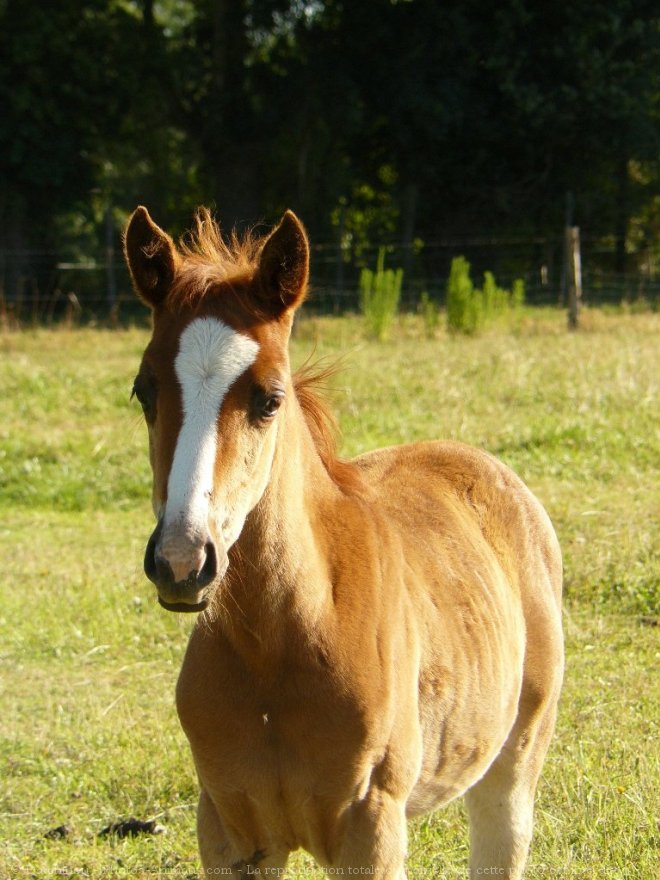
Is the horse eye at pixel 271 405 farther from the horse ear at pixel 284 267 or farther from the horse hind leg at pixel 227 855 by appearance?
the horse hind leg at pixel 227 855

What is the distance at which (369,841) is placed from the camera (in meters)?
2.58

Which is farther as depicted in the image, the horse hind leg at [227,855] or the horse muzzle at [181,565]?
the horse hind leg at [227,855]

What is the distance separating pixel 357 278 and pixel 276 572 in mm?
19836

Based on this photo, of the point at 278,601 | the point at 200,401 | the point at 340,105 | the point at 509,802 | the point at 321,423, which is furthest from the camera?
the point at 340,105

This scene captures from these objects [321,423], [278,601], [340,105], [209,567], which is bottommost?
[278,601]

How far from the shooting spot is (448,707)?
2.98 meters

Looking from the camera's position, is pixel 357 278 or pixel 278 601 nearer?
pixel 278 601

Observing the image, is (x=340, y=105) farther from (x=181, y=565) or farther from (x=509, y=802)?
(x=181, y=565)

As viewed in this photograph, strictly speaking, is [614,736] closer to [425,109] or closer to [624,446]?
[624,446]

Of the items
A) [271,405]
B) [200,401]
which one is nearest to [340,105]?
[271,405]

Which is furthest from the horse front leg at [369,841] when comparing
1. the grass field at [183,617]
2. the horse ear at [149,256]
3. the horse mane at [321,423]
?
the horse ear at [149,256]

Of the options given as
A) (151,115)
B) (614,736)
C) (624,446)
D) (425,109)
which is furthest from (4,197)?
(614,736)

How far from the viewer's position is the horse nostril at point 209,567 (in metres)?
2.21

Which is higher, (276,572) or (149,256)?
(149,256)
